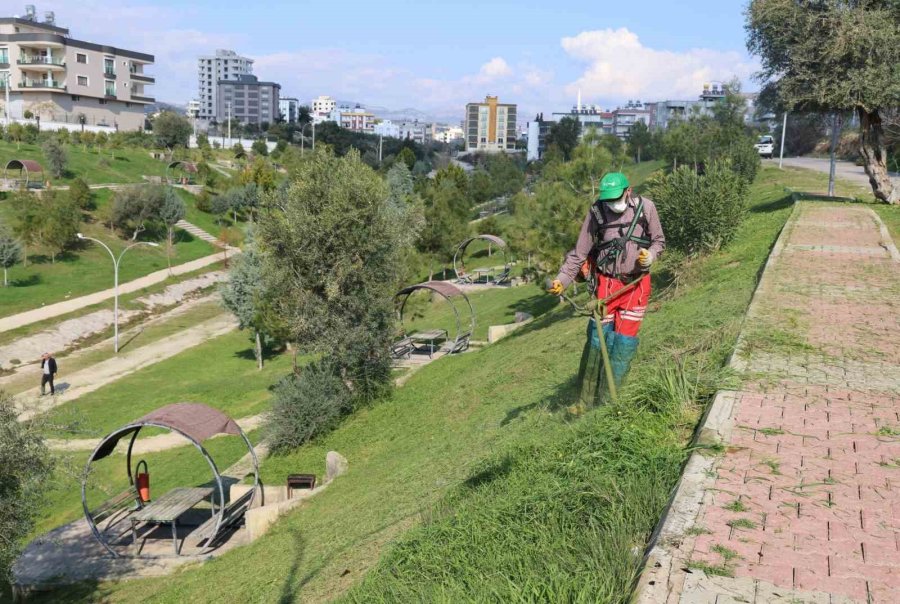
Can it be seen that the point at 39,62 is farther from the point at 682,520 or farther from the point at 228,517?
the point at 682,520

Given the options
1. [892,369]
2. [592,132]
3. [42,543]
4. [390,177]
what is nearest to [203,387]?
[42,543]

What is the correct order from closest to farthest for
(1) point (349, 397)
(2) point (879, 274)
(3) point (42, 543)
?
(2) point (879, 274) → (3) point (42, 543) → (1) point (349, 397)

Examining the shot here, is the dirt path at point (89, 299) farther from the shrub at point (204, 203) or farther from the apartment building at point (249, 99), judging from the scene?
the apartment building at point (249, 99)

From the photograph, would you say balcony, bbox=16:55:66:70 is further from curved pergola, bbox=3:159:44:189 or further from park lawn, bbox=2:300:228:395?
park lawn, bbox=2:300:228:395

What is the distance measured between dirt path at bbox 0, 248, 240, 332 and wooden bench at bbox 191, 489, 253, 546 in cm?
2201

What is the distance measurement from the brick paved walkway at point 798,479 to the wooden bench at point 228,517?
9.09 meters

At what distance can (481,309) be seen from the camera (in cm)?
3278

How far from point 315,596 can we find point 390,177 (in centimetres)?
4999

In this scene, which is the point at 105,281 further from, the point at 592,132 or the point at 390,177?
the point at 592,132

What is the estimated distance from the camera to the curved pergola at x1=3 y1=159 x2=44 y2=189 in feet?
166

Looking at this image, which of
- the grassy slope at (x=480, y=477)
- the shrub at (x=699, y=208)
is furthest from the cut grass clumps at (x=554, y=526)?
the shrub at (x=699, y=208)

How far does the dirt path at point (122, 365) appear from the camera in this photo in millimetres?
24547

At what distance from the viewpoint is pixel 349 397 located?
1823 centimetres

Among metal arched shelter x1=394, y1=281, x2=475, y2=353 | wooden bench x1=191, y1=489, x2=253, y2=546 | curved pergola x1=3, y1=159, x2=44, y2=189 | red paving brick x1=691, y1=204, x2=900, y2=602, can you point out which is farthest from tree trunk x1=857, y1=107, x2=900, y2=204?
curved pergola x1=3, y1=159, x2=44, y2=189
